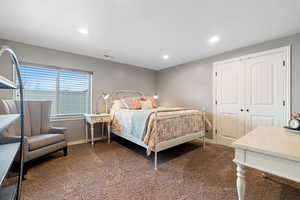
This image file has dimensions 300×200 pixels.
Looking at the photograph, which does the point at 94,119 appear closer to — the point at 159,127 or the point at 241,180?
the point at 159,127

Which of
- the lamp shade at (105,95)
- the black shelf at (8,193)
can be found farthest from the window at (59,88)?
the black shelf at (8,193)

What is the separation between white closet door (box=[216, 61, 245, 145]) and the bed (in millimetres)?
569

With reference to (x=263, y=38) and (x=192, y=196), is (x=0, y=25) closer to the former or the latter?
(x=192, y=196)

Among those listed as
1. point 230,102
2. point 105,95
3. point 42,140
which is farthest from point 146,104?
point 42,140

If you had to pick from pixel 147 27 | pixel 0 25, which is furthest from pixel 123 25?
pixel 0 25

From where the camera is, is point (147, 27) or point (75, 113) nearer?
point (147, 27)

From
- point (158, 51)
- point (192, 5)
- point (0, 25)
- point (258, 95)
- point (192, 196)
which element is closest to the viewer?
point (192, 196)

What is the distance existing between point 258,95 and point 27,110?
467cm

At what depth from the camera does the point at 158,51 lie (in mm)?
3303

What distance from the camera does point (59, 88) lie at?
3.29 meters

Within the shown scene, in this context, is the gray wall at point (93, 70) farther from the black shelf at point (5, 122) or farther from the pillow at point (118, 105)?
the black shelf at point (5, 122)

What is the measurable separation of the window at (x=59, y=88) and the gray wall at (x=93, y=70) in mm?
174

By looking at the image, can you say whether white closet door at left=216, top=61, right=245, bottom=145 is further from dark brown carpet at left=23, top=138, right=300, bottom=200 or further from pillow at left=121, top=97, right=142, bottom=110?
pillow at left=121, top=97, right=142, bottom=110

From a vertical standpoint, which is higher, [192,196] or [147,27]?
[147,27]
